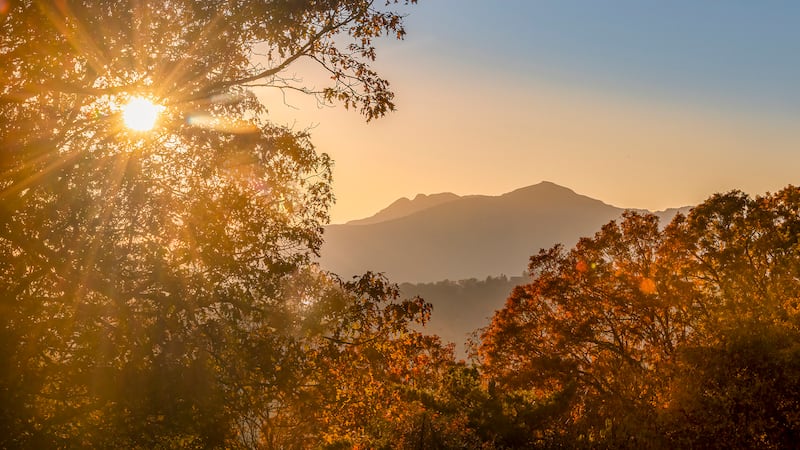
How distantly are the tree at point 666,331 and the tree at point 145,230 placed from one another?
27.0 ft

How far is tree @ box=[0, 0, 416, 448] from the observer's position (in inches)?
283

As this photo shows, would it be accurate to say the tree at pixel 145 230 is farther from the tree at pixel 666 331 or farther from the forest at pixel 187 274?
the tree at pixel 666 331

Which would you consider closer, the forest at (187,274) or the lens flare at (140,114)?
the forest at (187,274)

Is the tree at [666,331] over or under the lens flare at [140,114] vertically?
under

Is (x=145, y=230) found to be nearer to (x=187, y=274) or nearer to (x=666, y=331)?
(x=187, y=274)

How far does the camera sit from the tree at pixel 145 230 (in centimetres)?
720

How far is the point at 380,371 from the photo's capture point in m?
10.8

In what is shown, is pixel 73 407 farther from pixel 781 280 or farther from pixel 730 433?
pixel 781 280

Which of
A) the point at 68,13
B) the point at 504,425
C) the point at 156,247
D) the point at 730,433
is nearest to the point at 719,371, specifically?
the point at 730,433

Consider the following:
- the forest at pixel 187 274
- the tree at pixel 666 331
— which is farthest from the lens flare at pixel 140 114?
the tree at pixel 666 331

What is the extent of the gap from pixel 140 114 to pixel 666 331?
22581 mm

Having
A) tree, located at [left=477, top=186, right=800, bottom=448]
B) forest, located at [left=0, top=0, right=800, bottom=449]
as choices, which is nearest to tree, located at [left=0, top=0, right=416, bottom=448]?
forest, located at [left=0, top=0, right=800, bottom=449]

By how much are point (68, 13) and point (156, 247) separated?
10.6ft

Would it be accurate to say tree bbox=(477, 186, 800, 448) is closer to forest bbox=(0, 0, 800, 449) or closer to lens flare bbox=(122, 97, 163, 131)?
forest bbox=(0, 0, 800, 449)
